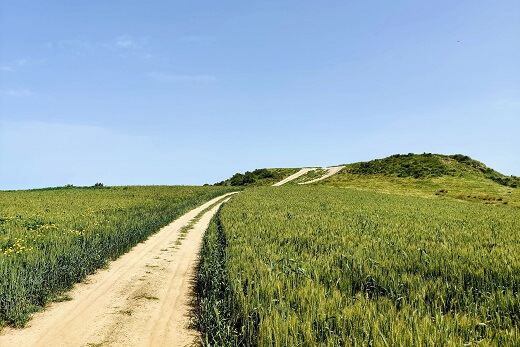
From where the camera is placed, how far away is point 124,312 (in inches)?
358

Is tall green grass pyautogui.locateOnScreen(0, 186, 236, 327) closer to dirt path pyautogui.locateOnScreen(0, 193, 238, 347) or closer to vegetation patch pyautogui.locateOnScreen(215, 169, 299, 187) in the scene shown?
dirt path pyautogui.locateOnScreen(0, 193, 238, 347)

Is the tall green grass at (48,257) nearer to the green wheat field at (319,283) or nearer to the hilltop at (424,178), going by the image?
the green wheat field at (319,283)

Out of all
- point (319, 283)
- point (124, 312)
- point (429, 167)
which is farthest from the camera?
point (429, 167)

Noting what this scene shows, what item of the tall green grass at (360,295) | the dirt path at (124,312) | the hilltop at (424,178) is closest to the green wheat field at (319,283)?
the tall green grass at (360,295)

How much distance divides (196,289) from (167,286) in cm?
107

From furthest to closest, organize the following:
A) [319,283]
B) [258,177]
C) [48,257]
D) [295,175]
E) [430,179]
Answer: [258,177] < [295,175] < [430,179] < [48,257] < [319,283]

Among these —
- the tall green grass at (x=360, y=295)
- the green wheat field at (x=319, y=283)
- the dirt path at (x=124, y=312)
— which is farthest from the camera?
the dirt path at (x=124, y=312)

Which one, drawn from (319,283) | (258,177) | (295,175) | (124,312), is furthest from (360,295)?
(258,177)

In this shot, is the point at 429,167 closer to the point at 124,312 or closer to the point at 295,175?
the point at 295,175

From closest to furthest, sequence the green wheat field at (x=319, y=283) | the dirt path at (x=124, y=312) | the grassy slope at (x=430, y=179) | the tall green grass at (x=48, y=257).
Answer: the green wheat field at (x=319, y=283), the dirt path at (x=124, y=312), the tall green grass at (x=48, y=257), the grassy slope at (x=430, y=179)

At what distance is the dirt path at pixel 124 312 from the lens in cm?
754

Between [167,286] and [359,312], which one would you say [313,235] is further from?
[359,312]

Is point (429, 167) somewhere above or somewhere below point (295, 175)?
above


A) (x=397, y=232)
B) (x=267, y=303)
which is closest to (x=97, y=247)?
(x=267, y=303)
